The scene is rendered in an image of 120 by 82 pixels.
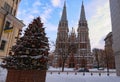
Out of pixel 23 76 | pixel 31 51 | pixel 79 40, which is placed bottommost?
pixel 23 76

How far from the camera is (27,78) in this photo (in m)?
8.76

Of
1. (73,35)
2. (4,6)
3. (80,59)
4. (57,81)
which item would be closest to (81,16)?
(73,35)

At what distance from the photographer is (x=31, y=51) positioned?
9703 mm

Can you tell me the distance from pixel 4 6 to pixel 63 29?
74.4 meters

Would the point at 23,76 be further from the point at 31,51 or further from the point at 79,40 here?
the point at 79,40

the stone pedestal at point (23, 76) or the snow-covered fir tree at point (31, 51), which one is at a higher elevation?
the snow-covered fir tree at point (31, 51)

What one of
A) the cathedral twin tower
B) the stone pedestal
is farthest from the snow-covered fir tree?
the cathedral twin tower

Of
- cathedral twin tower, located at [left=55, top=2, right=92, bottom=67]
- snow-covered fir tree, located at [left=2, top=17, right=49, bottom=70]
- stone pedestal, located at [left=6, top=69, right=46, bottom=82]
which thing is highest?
cathedral twin tower, located at [left=55, top=2, right=92, bottom=67]

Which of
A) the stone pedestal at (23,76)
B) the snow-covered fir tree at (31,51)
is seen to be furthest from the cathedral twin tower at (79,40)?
the stone pedestal at (23,76)

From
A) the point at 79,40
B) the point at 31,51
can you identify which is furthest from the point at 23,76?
the point at 79,40

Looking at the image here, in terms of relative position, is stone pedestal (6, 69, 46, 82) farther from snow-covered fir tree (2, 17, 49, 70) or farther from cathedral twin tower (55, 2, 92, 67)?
cathedral twin tower (55, 2, 92, 67)

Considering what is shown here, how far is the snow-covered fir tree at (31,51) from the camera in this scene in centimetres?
930

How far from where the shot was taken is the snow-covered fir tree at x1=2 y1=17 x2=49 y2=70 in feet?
30.5

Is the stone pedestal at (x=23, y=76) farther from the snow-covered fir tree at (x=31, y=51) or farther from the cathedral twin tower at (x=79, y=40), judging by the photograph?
the cathedral twin tower at (x=79, y=40)
